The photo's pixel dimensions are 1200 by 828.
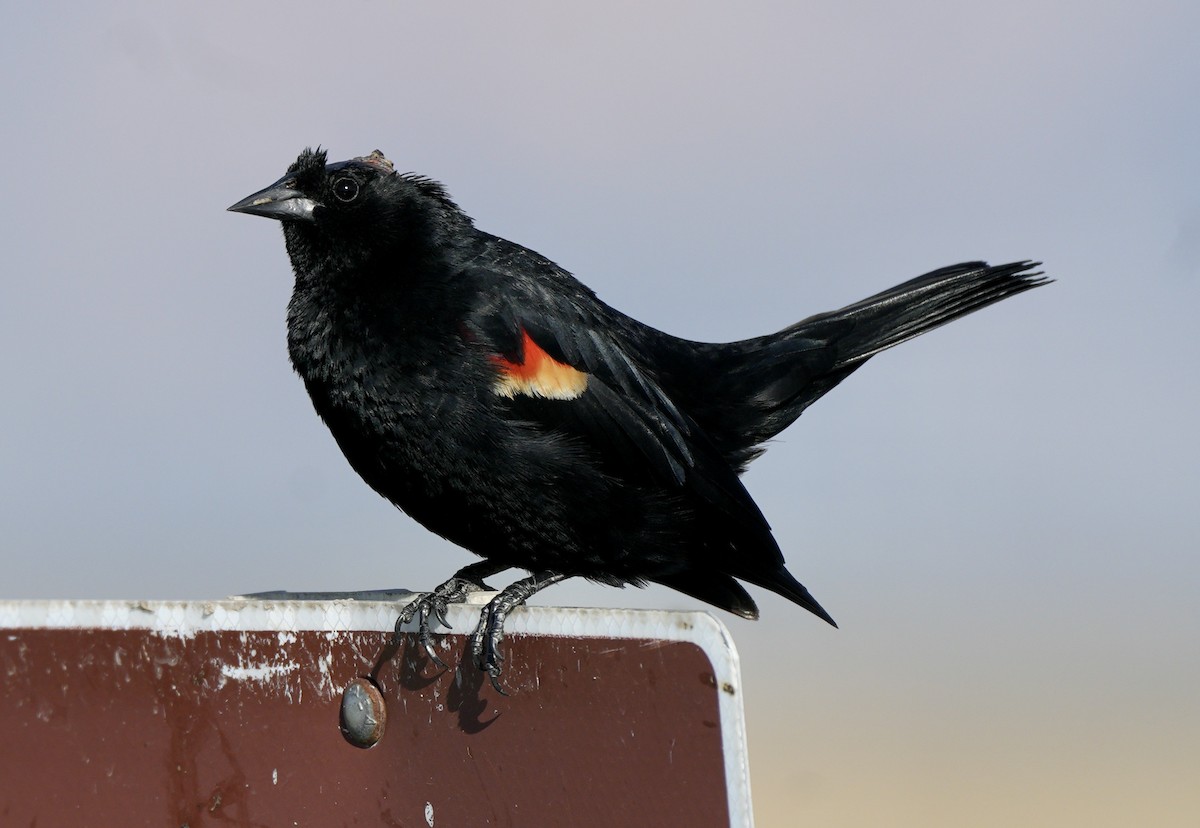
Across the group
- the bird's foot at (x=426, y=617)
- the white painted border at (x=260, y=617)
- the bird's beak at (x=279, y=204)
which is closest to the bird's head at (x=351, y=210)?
the bird's beak at (x=279, y=204)

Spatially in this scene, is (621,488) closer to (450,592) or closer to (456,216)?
(450,592)

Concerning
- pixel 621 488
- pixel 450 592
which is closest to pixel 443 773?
pixel 450 592

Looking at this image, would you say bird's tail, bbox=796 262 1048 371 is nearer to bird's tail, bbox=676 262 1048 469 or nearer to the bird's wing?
bird's tail, bbox=676 262 1048 469

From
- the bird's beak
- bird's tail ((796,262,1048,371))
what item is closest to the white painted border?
the bird's beak

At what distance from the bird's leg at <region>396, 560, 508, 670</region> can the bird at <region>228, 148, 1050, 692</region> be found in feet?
0.05

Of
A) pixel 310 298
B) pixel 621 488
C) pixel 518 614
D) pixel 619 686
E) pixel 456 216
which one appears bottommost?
pixel 619 686

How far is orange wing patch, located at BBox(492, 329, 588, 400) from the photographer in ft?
10.1

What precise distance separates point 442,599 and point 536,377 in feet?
2.87

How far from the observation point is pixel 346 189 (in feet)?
11.8

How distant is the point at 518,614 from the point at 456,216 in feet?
6.64

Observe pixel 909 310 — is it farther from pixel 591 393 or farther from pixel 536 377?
pixel 536 377

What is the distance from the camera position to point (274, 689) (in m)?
1.91

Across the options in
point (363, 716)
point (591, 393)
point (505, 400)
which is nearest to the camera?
point (363, 716)

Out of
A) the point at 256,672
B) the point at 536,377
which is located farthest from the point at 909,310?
the point at 256,672
